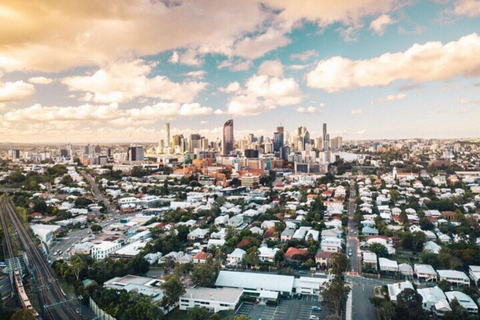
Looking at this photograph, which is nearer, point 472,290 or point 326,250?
point 472,290

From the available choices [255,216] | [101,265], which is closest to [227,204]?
[255,216]

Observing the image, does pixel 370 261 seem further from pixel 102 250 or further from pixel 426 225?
pixel 102 250

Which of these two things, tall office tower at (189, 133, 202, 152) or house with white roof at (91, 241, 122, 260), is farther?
tall office tower at (189, 133, 202, 152)

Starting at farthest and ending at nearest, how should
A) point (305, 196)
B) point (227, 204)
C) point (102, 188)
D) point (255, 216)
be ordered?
point (102, 188) → point (305, 196) → point (227, 204) → point (255, 216)

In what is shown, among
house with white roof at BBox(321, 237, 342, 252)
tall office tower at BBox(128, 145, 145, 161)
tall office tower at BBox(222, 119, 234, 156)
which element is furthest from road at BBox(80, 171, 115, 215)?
tall office tower at BBox(222, 119, 234, 156)

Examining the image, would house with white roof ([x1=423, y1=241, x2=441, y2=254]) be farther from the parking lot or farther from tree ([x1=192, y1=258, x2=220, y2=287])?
tree ([x1=192, y1=258, x2=220, y2=287])

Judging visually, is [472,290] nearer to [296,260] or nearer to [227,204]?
[296,260]

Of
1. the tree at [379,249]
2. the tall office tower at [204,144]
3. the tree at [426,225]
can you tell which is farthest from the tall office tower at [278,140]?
the tree at [379,249]

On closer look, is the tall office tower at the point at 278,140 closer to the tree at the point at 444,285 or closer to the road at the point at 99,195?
the road at the point at 99,195
